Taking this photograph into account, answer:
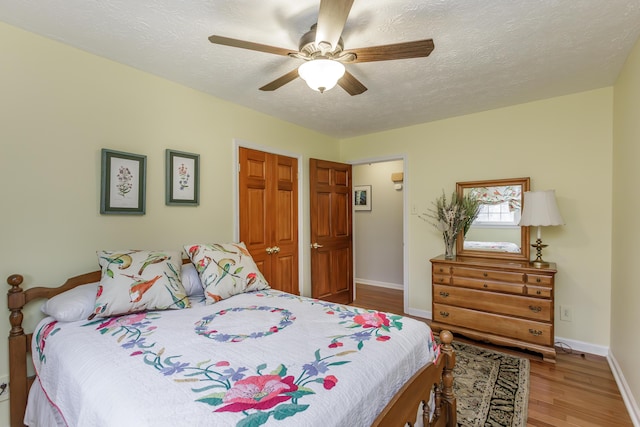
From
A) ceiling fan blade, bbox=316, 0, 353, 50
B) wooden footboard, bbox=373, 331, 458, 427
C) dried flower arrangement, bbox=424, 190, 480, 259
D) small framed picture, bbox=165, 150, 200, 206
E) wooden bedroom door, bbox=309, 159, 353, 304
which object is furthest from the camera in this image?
wooden bedroom door, bbox=309, 159, 353, 304

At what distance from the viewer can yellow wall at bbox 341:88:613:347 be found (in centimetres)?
270

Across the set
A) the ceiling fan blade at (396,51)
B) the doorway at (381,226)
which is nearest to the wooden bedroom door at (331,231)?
the doorway at (381,226)

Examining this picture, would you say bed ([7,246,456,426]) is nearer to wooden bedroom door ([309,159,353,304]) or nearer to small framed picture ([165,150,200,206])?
small framed picture ([165,150,200,206])

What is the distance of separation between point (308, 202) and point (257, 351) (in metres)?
2.60

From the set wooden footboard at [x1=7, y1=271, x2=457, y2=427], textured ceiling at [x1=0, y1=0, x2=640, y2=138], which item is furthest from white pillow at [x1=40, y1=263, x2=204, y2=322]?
textured ceiling at [x1=0, y1=0, x2=640, y2=138]

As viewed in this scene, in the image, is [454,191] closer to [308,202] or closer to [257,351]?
[308,202]

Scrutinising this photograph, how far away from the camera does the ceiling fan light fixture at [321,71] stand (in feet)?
5.37

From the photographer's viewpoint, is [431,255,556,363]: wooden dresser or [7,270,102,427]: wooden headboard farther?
[431,255,556,363]: wooden dresser

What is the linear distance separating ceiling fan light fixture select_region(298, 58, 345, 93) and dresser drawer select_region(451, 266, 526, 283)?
7.57 feet

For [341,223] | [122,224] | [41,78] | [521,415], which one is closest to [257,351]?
[122,224]

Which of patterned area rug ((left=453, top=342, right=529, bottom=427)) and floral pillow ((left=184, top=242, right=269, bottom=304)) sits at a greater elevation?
floral pillow ((left=184, top=242, right=269, bottom=304))

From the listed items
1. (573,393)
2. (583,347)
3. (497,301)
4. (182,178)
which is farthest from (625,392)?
(182,178)

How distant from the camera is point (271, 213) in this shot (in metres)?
3.34

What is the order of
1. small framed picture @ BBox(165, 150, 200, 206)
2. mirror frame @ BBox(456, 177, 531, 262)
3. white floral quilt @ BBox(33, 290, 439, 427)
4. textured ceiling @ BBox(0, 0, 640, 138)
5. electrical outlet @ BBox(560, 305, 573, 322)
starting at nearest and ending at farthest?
white floral quilt @ BBox(33, 290, 439, 427) → textured ceiling @ BBox(0, 0, 640, 138) → small framed picture @ BBox(165, 150, 200, 206) → electrical outlet @ BBox(560, 305, 573, 322) → mirror frame @ BBox(456, 177, 531, 262)
